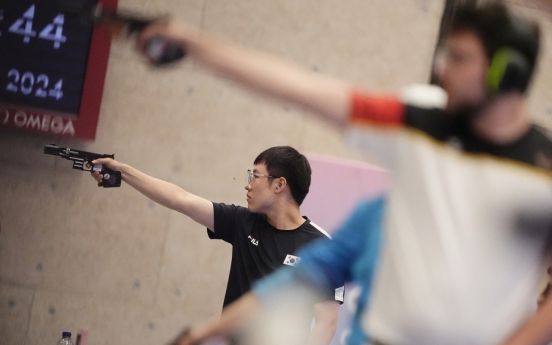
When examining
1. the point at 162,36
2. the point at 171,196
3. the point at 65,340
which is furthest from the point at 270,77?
the point at 65,340

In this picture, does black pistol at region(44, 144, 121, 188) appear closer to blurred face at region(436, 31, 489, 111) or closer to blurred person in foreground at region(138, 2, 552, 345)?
blurred person in foreground at region(138, 2, 552, 345)

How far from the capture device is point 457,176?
39.8 inches

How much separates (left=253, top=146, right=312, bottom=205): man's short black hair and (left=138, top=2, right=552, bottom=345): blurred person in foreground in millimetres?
2077

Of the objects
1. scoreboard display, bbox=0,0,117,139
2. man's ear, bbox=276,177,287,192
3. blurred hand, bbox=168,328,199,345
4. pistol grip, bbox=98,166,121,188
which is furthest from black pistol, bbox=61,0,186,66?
scoreboard display, bbox=0,0,117,139

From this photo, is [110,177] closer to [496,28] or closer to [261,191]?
[261,191]

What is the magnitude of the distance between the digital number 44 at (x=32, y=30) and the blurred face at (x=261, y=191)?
1.51m

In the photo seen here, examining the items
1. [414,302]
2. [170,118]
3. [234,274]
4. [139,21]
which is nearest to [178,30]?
[139,21]

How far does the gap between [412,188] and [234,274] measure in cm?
205

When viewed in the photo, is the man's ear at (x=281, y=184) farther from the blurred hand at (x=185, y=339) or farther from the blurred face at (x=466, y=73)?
the blurred face at (x=466, y=73)

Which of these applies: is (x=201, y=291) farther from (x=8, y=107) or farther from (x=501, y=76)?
(x=501, y=76)

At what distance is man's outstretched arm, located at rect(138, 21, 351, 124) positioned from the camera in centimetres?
97

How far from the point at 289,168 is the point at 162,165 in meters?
1.27

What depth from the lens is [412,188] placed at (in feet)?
3.36

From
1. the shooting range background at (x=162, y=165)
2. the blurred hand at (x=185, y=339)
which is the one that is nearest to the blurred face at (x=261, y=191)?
the shooting range background at (x=162, y=165)
